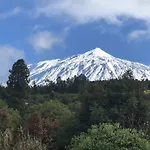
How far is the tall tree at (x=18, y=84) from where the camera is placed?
58406 millimetres

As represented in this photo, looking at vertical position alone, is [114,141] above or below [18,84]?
below

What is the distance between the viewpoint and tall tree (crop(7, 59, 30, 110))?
58406mm

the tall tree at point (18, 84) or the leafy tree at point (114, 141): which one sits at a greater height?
the tall tree at point (18, 84)

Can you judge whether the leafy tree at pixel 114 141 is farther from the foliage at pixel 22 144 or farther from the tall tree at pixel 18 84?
the tall tree at pixel 18 84

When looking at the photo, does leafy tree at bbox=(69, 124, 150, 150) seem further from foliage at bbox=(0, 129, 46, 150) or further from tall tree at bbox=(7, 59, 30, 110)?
tall tree at bbox=(7, 59, 30, 110)

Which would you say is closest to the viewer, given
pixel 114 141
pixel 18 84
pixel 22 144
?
pixel 114 141

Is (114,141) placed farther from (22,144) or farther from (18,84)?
(18,84)

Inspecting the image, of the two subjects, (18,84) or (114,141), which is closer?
(114,141)

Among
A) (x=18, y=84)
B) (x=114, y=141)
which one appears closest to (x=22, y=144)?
(x=114, y=141)

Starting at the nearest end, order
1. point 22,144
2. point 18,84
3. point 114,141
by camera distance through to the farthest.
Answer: point 114,141, point 22,144, point 18,84

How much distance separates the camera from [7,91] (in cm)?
6059

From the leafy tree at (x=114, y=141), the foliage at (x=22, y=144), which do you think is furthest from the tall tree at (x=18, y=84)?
the leafy tree at (x=114, y=141)

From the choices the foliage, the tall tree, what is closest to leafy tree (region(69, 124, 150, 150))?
the foliage

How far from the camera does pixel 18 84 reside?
200ft
